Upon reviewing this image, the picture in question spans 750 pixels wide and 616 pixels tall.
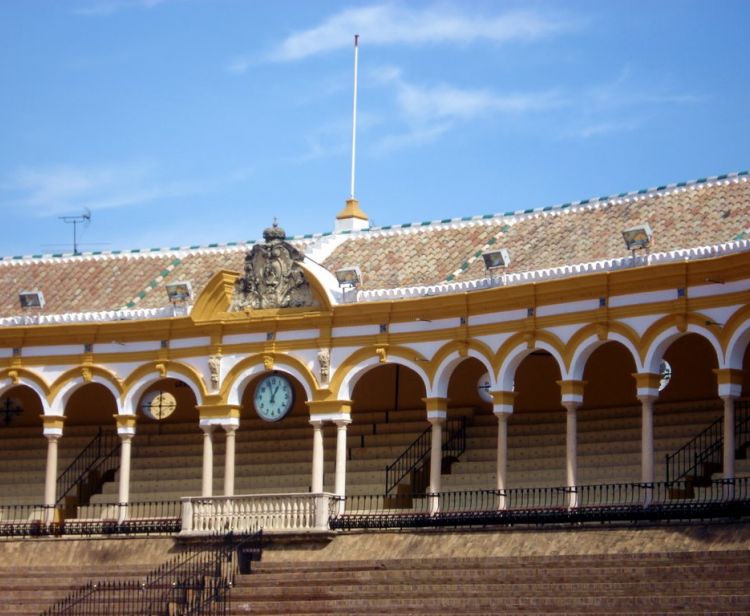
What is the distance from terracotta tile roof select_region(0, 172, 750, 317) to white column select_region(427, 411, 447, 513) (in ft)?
10.2

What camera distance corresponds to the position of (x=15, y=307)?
54812 millimetres

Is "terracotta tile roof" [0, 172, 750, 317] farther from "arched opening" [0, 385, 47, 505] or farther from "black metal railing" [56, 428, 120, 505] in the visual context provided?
"black metal railing" [56, 428, 120, 505]

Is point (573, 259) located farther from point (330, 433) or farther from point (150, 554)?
point (150, 554)

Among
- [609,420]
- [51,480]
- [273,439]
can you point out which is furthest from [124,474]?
[609,420]

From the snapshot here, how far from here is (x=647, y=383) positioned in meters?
44.7

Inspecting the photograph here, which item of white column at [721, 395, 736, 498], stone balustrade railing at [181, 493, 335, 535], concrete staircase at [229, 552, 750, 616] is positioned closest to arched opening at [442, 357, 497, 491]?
stone balustrade railing at [181, 493, 335, 535]

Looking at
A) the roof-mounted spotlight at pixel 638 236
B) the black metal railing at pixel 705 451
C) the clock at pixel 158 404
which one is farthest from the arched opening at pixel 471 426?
the clock at pixel 158 404

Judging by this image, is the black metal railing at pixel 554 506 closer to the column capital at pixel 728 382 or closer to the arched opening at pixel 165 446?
the column capital at pixel 728 382

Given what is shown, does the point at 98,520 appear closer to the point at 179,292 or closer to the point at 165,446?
the point at 165,446

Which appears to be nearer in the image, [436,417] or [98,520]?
[436,417]

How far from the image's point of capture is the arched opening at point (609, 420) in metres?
46.8

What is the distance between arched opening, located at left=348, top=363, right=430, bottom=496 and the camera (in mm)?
50125

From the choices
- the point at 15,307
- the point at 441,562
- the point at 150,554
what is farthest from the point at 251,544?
the point at 15,307

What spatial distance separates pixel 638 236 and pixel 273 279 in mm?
9064
